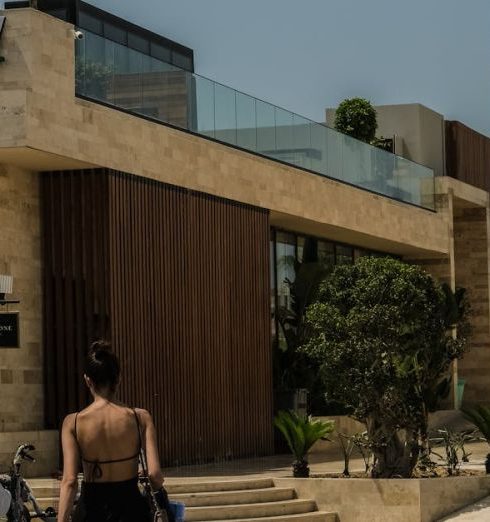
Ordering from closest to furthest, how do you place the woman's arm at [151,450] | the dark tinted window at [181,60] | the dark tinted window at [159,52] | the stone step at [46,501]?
the woman's arm at [151,450] → the stone step at [46,501] → the dark tinted window at [159,52] → the dark tinted window at [181,60]

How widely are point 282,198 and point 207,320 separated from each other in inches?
146

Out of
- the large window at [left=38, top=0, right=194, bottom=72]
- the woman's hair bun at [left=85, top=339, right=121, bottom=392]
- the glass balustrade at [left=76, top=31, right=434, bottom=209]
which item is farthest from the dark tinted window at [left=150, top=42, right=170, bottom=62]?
the woman's hair bun at [left=85, top=339, right=121, bottom=392]

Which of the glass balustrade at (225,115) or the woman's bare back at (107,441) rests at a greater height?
the glass balustrade at (225,115)

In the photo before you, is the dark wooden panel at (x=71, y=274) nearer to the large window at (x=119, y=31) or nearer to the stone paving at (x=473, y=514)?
the large window at (x=119, y=31)

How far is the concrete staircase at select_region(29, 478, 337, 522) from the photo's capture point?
18.7 meters

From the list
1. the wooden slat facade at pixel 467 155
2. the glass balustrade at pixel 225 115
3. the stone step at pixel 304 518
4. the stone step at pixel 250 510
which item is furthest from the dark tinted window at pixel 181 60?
the wooden slat facade at pixel 467 155

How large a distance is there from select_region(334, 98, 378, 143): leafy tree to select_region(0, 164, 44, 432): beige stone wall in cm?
1450

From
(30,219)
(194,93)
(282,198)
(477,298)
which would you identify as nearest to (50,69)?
(30,219)

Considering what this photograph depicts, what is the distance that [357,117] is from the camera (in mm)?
35688

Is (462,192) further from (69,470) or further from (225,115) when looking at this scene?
(69,470)

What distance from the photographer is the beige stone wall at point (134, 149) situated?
818 inches

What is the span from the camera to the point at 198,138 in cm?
2495

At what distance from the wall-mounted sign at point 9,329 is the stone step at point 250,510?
331 cm

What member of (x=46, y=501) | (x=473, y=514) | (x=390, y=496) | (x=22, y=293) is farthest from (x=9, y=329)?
(x=473, y=514)
